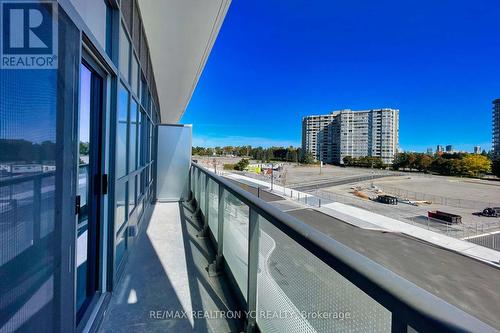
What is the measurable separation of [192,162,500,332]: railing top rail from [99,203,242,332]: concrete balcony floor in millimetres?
1224

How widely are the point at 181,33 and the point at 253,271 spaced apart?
371 centimetres

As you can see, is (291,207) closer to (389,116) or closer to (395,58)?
→ (395,58)

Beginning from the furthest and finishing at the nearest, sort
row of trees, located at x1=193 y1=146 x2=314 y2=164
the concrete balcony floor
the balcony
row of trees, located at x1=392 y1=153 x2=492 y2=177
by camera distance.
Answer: row of trees, located at x1=193 y1=146 x2=314 y2=164
row of trees, located at x1=392 y1=153 x2=492 y2=177
the concrete balcony floor
the balcony

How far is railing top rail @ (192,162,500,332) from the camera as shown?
43 centimetres

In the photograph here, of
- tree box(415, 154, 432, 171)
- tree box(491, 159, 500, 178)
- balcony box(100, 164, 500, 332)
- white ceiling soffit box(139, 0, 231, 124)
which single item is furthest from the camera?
tree box(415, 154, 432, 171)

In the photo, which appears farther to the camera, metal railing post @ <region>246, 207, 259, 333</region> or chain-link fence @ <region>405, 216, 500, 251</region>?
chain-link fence @ <region>405, 216, 500, 251</region>

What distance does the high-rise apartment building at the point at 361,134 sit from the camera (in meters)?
83.9

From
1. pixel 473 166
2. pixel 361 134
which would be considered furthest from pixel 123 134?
pixel 361 134

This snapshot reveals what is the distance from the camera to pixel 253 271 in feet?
5.19

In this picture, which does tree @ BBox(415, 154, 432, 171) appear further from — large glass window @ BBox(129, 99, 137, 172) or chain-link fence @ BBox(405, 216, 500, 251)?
large glass window @ BBox(129, 99, 137, 172)

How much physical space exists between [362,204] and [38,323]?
98.3 feet

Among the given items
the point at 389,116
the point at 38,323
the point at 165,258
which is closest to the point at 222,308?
the point at 165,258

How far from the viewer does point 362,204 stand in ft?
90.2

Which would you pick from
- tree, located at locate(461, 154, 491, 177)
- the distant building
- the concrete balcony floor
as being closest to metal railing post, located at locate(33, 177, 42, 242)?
the concrete balcony floor
